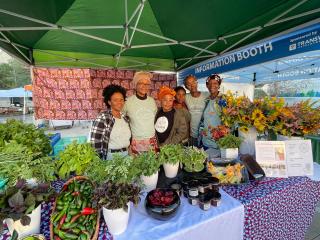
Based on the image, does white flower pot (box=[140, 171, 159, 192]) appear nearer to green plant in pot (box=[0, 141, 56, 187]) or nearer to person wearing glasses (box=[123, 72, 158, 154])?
green plant in pot (box=[0, 141, 56, 187])

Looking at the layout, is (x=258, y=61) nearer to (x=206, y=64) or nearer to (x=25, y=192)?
(x=206, y=64)

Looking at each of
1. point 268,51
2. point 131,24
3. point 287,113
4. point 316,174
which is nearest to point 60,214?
point 287,113

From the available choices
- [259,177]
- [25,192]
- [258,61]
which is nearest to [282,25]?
[258,61]

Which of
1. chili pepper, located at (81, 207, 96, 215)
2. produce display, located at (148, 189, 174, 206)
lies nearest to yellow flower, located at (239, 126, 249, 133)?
produce display, located at (148, 189, 174, 206)

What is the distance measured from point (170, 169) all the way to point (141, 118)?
925 millimetres

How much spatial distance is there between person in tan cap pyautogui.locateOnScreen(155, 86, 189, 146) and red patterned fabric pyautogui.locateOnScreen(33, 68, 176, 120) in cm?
276

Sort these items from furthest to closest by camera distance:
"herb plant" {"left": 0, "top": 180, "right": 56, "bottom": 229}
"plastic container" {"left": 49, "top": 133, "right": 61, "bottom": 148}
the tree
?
the tree
"plastic container" {"left": 49, "top": 133, "right": 61, "bottom": 148}
"herb plant" {"left": 0, "top": 180, "right": 56, "bottom": 229}

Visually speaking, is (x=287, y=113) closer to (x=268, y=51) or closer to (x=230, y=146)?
(x=230, y=146)

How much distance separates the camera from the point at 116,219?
0.77m

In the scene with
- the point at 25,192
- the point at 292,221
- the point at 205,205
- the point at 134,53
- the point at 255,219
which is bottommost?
→ the point at 292,221

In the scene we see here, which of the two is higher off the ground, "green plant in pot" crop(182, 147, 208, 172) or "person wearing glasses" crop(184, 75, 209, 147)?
"person wearing glasses" crop(184, 75, 209, 147)

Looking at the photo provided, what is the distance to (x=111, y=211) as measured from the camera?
29.7 inches

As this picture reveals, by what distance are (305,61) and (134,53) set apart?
14.2 ft

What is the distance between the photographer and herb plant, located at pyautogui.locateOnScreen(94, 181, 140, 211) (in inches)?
29.7
